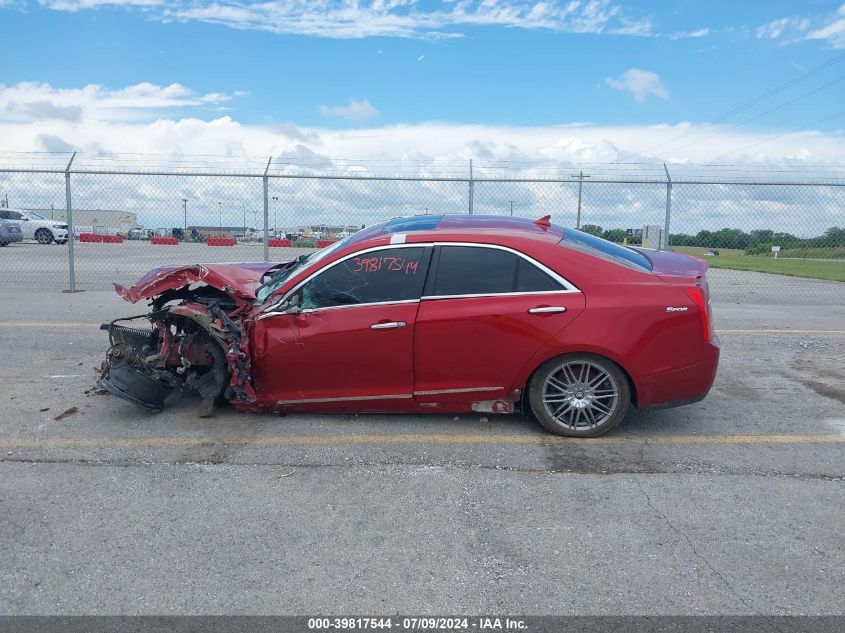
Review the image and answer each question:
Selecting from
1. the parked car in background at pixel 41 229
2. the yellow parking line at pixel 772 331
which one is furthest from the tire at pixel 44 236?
the yellow parking line at pixel 772 331

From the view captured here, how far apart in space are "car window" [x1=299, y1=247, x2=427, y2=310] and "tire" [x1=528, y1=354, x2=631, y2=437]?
1112 mm

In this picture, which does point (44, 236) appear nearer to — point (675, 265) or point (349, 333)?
point (349, 333)

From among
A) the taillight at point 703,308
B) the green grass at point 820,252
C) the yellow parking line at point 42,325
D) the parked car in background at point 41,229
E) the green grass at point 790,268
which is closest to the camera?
the taillight at point 703,308

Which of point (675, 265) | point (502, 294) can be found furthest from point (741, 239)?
point (502, 294)

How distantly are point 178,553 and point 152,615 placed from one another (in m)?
0.50

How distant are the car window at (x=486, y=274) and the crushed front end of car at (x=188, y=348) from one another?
1.53 metres

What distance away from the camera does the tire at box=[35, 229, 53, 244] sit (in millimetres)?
29688

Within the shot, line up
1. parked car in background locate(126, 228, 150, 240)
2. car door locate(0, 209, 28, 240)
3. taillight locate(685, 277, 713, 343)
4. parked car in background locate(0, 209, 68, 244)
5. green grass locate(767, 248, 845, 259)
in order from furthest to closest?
1. parked car in background locate(0, 209, 68, 244)
2. car door locate(0, 209, 28, 240)
3. parked car in background locate(126, 228, 150, 240)
4. green grass locate(767, 248, 845, 259)
5. taillight locate(685, 277, 713, 343)

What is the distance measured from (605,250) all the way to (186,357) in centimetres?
335

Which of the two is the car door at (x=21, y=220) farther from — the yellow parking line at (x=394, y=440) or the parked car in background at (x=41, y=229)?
the yellow parking line at (x=394, y=440)

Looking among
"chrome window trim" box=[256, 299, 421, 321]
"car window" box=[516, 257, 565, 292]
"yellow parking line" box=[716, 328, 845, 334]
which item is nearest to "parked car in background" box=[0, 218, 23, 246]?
"chrome window trim" box=[256, 299, 421, 321]

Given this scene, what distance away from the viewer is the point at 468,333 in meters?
4.88

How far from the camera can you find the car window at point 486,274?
195 inches

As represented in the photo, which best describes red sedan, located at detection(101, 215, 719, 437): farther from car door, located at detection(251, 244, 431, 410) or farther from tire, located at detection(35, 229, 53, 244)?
tire, located at detection(35, 229, 53, 244)
